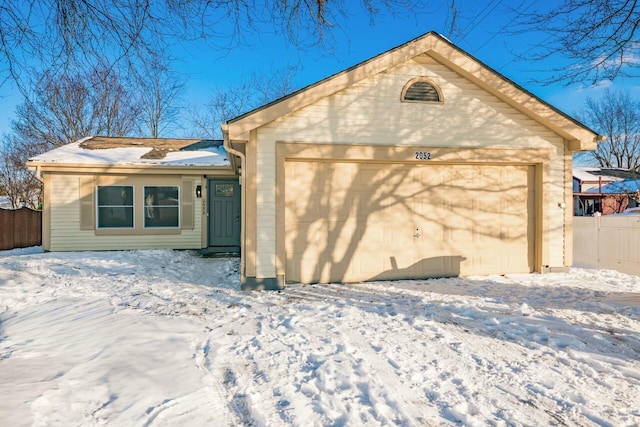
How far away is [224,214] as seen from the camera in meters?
11.6

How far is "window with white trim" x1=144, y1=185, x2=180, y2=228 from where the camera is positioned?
11.2m

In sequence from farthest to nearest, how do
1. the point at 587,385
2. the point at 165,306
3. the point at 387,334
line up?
the point at 165,306, the point at 387,334, the point at 587,385

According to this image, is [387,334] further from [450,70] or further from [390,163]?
[450,70]

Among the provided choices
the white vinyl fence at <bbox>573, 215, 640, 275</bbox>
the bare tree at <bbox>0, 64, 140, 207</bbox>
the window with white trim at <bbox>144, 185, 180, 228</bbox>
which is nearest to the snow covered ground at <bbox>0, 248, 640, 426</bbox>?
the white vinyl fence at <bbox>573, 215, 640, 275</bbox>

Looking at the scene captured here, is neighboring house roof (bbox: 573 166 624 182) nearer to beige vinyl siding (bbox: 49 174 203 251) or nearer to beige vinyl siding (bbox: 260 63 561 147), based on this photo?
beige vinyl siding (bbox: 260 63 561 147)

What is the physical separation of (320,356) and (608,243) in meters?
8.51

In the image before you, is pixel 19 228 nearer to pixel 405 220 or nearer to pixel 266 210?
pixel 266 210

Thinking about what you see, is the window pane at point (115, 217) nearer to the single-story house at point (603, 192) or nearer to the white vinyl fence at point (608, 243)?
the white vinyl fence at point (608, 243)

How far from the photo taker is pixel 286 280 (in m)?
6.79

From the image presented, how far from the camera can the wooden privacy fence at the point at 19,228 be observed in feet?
40.9

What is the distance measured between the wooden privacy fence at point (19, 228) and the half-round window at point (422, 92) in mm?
13586

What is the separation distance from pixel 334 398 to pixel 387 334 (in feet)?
4.91

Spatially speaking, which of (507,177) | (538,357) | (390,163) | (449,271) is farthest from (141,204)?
(538,357)

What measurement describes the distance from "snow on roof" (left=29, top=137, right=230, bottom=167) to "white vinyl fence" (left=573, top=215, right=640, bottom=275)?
9949 mm
